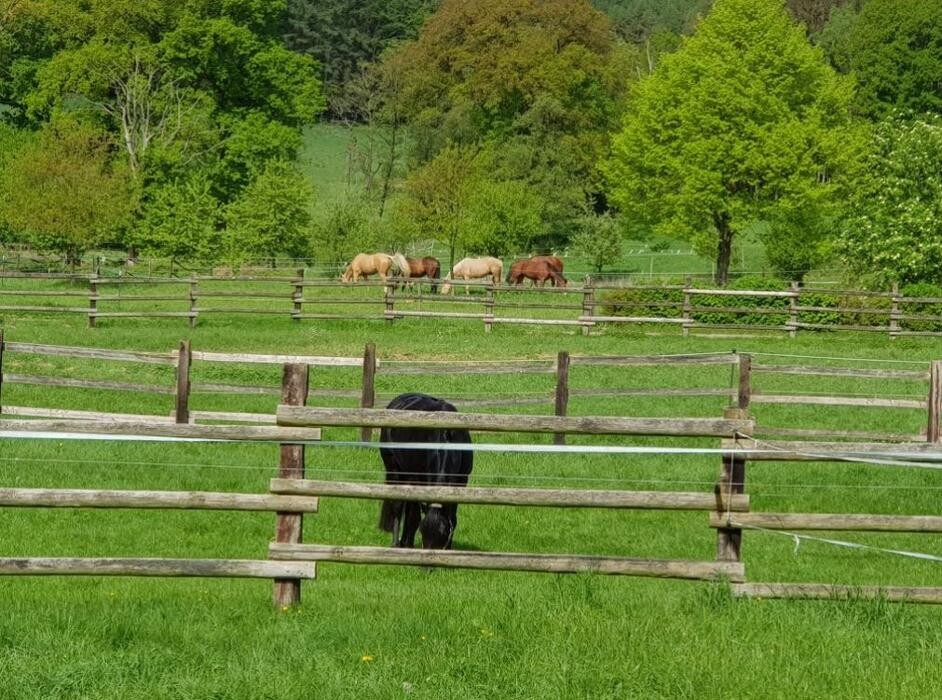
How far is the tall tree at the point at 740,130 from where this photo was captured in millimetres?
44719

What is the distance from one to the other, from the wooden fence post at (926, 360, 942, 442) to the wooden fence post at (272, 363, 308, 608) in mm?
10812

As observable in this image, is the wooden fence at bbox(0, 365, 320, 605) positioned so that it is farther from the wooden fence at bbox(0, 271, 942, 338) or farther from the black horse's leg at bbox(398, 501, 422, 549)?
the wooden fence at bbox(0, 271, 942, 338)

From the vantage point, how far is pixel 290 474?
796 centimetres

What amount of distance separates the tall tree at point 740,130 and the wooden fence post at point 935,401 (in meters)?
28.2

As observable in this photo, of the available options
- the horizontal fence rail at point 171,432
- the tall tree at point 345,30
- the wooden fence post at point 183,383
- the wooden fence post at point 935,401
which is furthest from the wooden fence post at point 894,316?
the tall tree at point 345,30

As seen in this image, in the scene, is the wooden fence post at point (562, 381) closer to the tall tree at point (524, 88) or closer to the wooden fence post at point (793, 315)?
the wooden fence post at point (793, 315)

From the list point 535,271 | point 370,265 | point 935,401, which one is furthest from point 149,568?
point 535,271

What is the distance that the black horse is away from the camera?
10.4 meters

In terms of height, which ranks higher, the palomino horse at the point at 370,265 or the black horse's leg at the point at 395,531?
the palomino horse at the point at 370,265

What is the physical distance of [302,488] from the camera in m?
7.86

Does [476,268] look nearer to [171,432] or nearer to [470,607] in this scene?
[171,432]

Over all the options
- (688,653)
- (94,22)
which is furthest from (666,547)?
(94,22)

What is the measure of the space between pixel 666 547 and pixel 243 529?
3.88 m

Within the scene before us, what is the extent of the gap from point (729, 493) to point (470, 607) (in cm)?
168
